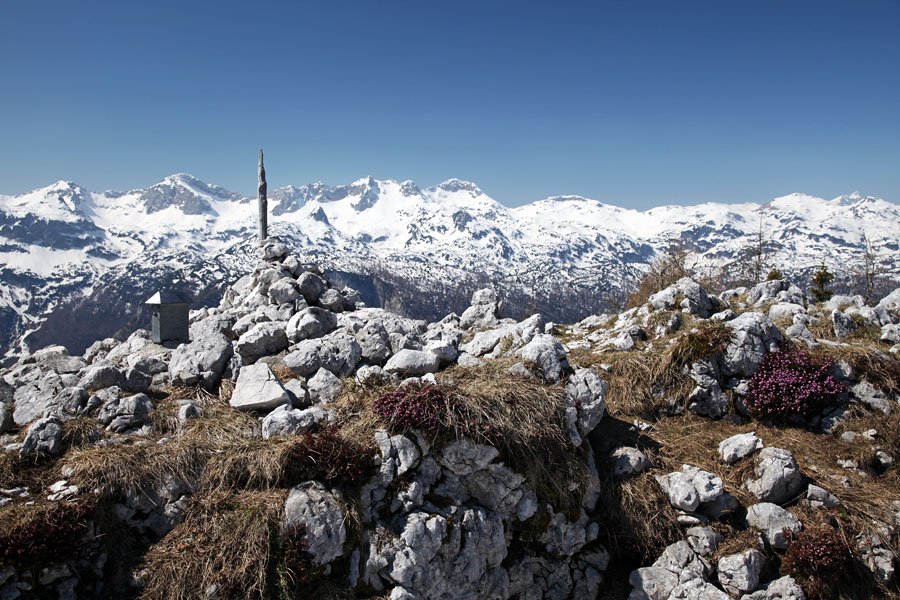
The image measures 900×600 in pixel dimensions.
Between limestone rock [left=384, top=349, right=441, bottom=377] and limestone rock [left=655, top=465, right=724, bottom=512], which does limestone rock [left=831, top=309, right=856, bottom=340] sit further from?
limestone rock [left=384, top=349, right=441, bottom=377]

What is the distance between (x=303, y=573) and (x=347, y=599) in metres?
0.92

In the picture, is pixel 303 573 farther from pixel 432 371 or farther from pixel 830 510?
pixel 830 510

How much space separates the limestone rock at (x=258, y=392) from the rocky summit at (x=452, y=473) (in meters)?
0.07

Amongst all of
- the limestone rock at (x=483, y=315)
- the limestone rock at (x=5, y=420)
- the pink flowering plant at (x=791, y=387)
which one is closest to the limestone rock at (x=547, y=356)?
the pink flowering plant at (x=791, y=387)

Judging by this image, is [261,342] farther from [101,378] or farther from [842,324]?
[842,324]

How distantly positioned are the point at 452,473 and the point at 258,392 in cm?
528

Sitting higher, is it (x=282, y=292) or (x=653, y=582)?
(x=282, y=292)

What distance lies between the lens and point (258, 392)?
38.5ft

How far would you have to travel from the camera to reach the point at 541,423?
35.6 feet

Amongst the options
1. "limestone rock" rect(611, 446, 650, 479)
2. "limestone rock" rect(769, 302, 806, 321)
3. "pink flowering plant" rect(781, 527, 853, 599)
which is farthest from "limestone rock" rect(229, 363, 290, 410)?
"limestone rock" rect(769, 302, 806, 321)

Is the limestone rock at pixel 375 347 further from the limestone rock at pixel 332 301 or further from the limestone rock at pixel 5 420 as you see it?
the limestone rock at pixel 5 420

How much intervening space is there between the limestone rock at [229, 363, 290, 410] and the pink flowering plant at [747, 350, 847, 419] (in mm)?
13760

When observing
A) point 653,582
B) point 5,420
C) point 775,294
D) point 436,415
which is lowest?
point 653,582

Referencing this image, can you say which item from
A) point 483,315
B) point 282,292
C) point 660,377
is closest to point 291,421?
point 660,377
